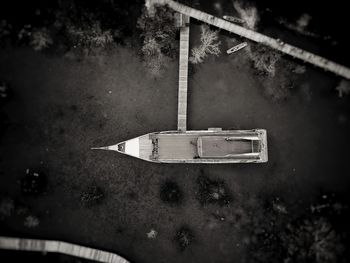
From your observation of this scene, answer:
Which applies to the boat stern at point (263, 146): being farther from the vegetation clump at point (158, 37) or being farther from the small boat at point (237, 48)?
the vegetation clump at point (158, 37)

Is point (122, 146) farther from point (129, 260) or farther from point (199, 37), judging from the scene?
point (199, 37)

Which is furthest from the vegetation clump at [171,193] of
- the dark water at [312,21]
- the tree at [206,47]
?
the dark water at [312,21]

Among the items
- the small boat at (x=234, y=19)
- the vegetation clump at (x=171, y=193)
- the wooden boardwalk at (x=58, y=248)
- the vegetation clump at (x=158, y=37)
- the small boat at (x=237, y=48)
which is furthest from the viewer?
the small boat at (x=234, y=19)

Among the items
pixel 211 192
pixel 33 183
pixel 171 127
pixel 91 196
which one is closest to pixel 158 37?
pixel 171 127

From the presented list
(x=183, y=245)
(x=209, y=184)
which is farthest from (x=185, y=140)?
(x=183, y=245)

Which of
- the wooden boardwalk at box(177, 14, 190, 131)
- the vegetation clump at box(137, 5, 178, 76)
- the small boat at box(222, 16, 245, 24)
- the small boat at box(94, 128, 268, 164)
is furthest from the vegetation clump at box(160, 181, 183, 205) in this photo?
the small boat at box(222, 16, 245, 24)

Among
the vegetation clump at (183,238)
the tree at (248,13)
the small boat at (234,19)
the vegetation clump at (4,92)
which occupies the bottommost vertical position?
the vegetation clump at (183,238)
